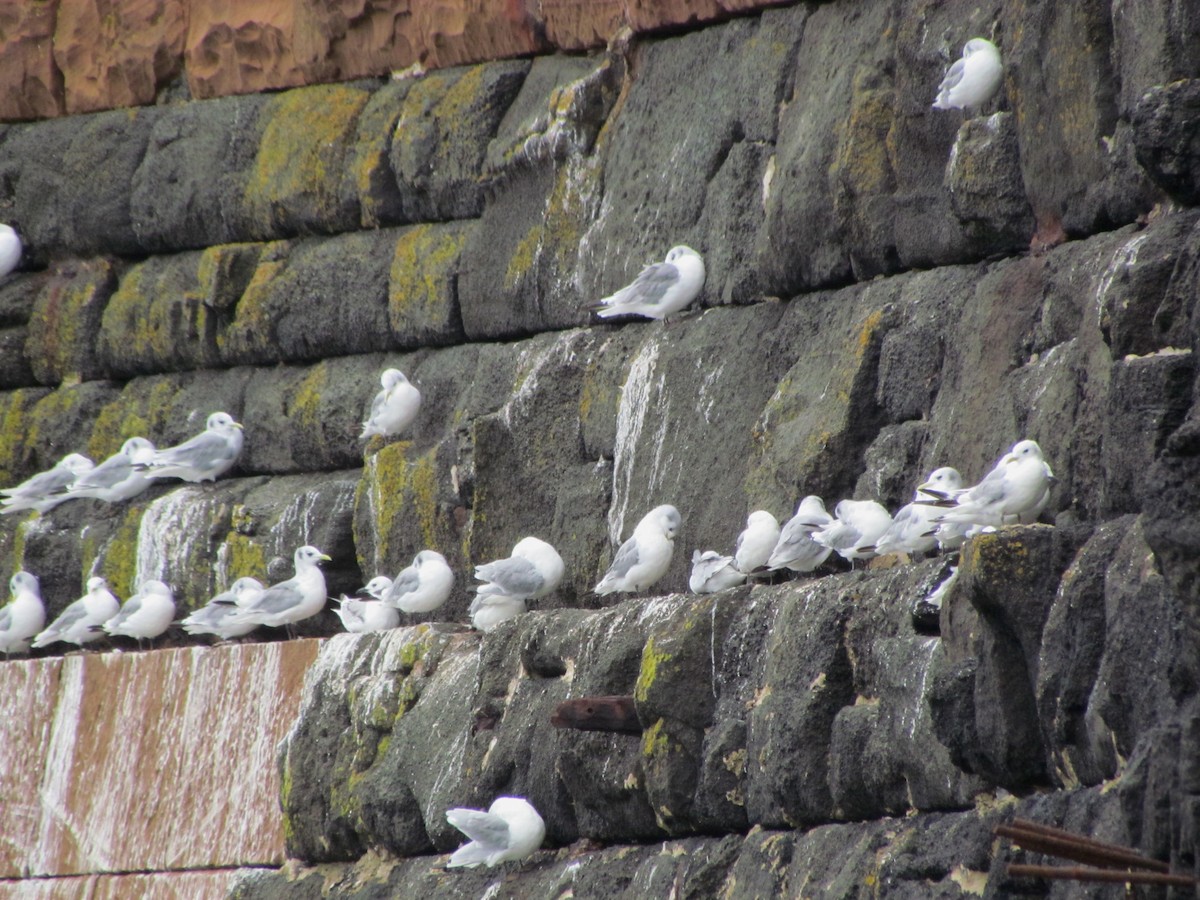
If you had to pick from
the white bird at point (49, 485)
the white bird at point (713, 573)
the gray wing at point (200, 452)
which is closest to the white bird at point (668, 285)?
the white bird at point (713, 573)

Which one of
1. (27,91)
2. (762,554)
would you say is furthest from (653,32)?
(27,91)

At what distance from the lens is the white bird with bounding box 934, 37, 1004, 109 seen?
798 cm

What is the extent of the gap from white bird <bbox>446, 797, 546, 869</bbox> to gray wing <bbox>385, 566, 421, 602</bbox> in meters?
2.27

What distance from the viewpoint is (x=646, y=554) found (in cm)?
895

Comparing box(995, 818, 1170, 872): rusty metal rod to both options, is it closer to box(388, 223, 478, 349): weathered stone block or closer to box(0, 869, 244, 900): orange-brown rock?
box(0, 869, 244, 900): orange-brown rock

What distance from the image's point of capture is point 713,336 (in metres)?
9.73

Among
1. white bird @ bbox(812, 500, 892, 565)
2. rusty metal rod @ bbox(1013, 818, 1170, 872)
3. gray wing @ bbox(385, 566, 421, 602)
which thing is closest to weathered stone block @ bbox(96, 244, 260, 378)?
gray wing @ bbox(385, 566, 421, 602)

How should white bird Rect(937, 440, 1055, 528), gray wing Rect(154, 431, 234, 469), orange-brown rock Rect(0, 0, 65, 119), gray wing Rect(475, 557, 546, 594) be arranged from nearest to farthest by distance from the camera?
white bird Rect(937, 440, 1055, 528) → gray wing Rect(475, 557, 546, 594) → gray wing Rect(154, 431, 234, 469) → orange-brown rock Rect(0, 0, 65, 119)

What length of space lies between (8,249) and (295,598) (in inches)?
192

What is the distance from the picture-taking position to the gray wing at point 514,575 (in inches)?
383

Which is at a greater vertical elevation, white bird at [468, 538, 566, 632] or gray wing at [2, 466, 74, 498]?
white bird at [468, 538, 566, 632]

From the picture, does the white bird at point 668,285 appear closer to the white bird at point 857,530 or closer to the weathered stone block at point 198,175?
the white bird at point 857,530

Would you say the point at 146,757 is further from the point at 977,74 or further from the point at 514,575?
the point at 977,74

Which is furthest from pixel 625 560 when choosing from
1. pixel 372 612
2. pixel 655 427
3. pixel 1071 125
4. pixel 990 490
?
pixel 990 490
